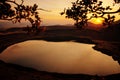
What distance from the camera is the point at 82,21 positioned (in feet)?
42.2

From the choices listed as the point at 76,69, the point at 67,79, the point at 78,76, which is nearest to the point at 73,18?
the point at 67,79

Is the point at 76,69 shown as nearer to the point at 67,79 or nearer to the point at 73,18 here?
the point at 67,79

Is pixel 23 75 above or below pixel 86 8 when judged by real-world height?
below

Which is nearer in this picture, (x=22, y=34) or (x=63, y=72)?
(x=63, y=72)

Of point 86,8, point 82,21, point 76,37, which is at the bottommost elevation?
point 76,37

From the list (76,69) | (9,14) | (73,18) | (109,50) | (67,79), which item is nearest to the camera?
(9,14)

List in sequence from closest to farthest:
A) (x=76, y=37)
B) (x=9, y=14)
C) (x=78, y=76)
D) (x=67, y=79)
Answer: (x=9, y=14) < (x=67, y=79) < (x=78, y=76) < (x=76, y=37)

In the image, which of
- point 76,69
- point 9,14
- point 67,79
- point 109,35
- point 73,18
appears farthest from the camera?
point 109,35

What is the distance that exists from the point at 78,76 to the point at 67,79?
2.23 meters

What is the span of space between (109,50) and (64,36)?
27044mm

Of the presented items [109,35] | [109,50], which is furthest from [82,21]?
[109,35]

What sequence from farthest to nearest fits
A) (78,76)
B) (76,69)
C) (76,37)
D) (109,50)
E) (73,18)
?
(76,37) < (109,50) < (76,69) < (78,76) < (73,18)

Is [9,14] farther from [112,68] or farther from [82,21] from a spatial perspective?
[112,68]

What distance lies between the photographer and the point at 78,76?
23.6 metres
